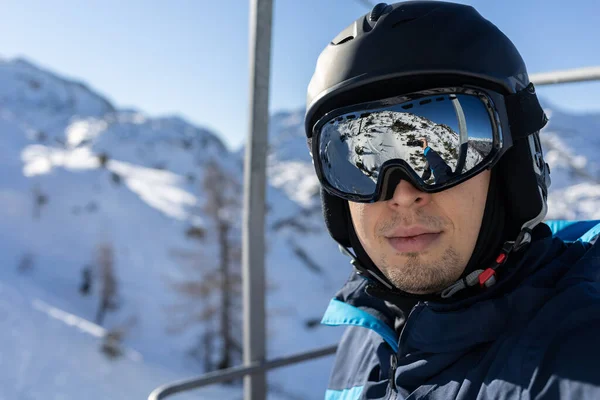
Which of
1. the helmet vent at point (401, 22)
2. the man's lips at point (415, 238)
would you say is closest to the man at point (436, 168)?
the man's lips at point (415, 238)

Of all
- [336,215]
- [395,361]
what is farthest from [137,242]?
[395,361]

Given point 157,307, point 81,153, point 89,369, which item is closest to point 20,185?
point 81,153

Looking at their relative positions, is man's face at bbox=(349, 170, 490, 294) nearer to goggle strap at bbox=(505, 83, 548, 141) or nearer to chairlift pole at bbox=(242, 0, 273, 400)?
goggle strap at bbox=(505, 83, 548, 141)

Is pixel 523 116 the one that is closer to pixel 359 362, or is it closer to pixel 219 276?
pixel 359 362

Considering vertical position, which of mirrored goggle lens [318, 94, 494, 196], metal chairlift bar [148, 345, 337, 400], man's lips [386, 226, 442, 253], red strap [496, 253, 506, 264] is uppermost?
mirrored goggle lens [318, 94, 494, 196]

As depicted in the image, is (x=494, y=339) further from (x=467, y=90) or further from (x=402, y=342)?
(x=467, y=90)

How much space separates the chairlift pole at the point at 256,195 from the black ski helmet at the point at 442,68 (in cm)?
59

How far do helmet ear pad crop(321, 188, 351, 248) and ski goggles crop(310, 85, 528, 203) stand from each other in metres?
0.27

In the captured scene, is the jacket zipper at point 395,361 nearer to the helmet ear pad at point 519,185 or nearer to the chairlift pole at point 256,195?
the helmet ear pad at point 519,185

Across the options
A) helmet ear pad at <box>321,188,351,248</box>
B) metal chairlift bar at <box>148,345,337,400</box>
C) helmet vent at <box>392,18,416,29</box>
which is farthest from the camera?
metal chairlift bar at <box>148,345,337,400</box>

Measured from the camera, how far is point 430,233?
1.21 metres

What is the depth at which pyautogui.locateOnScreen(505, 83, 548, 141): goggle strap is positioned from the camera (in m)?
1.28

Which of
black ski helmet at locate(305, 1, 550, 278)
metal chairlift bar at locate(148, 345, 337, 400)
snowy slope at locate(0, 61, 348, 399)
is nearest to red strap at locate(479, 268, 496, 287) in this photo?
black ski helmet at locate(305, 1, 550, 278)

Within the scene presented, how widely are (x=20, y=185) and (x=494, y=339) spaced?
32333mm
